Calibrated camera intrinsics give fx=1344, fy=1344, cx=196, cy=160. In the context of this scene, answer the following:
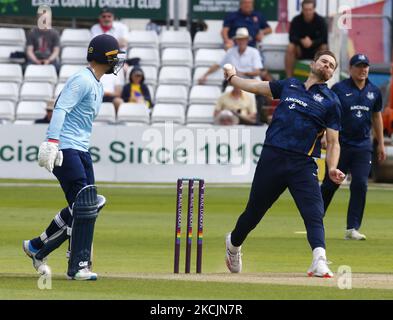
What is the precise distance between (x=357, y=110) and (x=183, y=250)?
9.11 ft

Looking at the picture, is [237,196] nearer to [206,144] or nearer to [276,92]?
[206,144]

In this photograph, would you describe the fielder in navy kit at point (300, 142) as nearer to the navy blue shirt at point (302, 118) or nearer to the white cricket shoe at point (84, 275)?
the navy blue shirt at point (302, 118)

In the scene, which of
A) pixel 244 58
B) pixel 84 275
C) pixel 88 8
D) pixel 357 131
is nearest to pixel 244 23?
pixel 244 58

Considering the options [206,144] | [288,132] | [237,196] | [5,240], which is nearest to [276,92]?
[288,132]

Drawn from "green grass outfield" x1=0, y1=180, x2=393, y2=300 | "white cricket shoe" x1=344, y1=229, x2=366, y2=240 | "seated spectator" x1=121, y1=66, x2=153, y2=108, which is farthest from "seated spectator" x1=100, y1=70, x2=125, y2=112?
"white cricket shoe" x1=344, y1=229, x2=366, y2=240

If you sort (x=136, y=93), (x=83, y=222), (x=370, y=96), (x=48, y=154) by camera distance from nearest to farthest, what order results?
1. (x=48, y=154)
2. (x=83, y=222)
3. (x=370, y=96)
4. (x=136, y=93)

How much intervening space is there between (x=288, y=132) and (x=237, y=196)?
1067cm

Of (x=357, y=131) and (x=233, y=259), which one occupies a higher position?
(x=357, y=131)

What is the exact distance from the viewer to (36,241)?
11.4 m

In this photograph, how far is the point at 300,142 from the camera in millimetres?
11531

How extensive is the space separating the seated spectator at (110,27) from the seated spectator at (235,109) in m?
2.68

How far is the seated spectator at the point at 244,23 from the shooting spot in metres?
26.8

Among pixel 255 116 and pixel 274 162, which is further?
pixel 255 116

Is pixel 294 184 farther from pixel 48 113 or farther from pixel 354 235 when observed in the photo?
pixel 48 113
